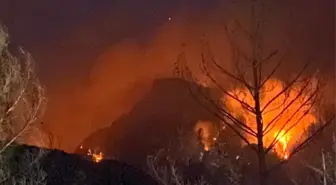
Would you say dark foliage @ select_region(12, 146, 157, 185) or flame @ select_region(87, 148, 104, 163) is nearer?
dark foliage @ select_region(12, 146, 157, 185)

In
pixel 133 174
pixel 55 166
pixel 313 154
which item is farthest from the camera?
pixel 133 174

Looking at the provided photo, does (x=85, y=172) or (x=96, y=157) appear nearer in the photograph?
(x=85, y=172)

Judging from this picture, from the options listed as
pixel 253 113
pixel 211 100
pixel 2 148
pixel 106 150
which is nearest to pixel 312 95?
pixel 253 113

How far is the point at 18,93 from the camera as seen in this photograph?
15781 mm

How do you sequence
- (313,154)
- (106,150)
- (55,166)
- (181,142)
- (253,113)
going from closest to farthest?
(253,113)
(313,154)
(55,166)
(181,142)
(106,150)

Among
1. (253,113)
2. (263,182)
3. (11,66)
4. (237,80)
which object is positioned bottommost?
(263,182)

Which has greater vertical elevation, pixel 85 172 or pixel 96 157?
pixel 96 157

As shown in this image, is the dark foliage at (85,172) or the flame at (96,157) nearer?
the dark foliage at (85,172)

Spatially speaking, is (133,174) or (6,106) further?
(133,174)

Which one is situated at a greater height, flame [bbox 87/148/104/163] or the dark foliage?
flame [bbox 87/148/104/163]

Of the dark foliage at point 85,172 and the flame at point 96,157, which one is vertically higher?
the flame at point 96,157

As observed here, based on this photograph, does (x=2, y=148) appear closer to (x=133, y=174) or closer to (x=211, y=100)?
(x=211, y=100)

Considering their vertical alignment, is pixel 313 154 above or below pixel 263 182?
above

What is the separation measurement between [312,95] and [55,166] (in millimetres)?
29005
